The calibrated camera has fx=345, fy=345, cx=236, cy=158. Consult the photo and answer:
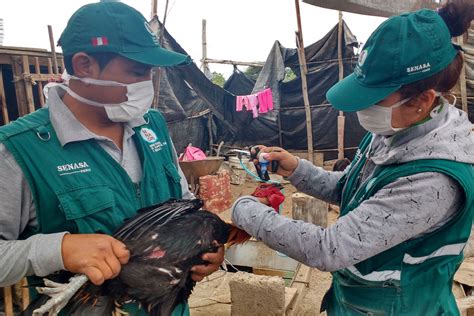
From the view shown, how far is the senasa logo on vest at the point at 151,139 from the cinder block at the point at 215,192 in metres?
6.09

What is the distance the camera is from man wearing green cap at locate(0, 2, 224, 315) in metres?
1.37

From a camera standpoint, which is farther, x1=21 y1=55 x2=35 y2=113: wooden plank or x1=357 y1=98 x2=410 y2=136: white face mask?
x1=21 y1=55 x2=35 y2=113: wooden plank

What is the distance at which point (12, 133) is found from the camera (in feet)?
4.72

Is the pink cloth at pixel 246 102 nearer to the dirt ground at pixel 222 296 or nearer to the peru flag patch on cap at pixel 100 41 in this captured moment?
the dirt ground at pixel 222 296

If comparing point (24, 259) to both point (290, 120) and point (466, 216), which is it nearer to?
point (466, 216)

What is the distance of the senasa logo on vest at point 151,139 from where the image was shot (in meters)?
1.94

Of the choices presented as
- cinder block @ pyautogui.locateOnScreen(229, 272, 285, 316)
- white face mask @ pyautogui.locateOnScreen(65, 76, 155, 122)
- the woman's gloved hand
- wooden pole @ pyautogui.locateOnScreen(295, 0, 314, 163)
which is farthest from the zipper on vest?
wooden pole @ pyautogui.locateOnScreen(295, 0, 314, 163)

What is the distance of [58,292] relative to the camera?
1.38 meters

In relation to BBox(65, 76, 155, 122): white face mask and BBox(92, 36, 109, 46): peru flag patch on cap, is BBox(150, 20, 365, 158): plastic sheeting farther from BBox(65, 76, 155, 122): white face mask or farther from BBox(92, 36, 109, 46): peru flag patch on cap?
BBox(92, 36, 109, 46): peru flag patch on cap

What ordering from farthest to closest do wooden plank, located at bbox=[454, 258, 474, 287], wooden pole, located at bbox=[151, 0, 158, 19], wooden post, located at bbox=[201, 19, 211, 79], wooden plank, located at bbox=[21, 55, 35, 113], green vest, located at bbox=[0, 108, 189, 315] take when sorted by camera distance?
wooden post, located at bbox=[201, 19, 211, 79]
wooden pole, located at bbox=[151, 0, 158, 19]
wooden plank, located at bbox=[21, 55, 35, 113]
wooden plank, located at bbox=[454, 258, 474, 287]
green vest, located at bbox=[0, 108, 189, 315]

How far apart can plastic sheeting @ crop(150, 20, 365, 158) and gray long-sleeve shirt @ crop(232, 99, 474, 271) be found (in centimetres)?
838

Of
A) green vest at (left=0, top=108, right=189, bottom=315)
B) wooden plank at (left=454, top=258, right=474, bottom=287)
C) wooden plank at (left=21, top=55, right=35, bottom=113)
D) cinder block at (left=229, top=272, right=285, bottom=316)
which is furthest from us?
wooden plank at (left=21, top=55, right=35, bottom=113)

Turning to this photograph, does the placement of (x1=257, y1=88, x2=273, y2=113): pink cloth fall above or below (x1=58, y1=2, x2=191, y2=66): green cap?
below

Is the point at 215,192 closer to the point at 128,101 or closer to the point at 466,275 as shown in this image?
the point at 466,275
